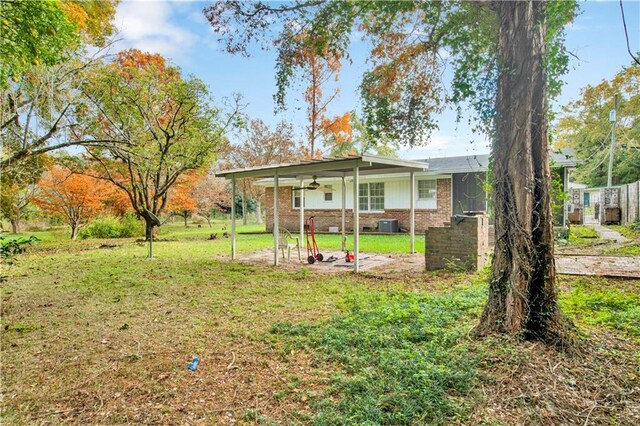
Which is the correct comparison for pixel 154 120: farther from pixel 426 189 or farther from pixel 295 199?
pixel 426 189

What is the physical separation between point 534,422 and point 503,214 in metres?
1.78

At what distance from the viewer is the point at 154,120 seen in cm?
1484

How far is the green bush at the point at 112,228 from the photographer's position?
59.4 ft

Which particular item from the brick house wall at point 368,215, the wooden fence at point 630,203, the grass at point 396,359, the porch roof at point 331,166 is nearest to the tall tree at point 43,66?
the porch roof at point 331,166

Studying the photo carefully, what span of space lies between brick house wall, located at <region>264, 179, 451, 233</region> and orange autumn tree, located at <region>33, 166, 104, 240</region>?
8.81 m

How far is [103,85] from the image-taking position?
12.6m

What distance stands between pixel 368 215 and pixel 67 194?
45.6 ft

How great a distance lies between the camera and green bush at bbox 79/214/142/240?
59.4ft

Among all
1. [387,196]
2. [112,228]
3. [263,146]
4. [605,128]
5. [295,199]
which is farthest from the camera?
[605,128]

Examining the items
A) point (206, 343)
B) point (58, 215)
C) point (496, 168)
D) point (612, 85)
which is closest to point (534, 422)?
point (496, 168)

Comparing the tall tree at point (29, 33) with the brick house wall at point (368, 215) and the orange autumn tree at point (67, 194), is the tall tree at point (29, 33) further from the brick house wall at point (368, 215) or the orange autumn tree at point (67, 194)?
the brick house wall at point (368, 215)

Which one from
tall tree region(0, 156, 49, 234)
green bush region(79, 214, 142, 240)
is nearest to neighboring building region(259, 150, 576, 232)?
green bush region(79, 214, 142, 240)

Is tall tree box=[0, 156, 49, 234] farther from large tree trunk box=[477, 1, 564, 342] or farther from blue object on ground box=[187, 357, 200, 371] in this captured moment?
large tree trunk box=[477, 1, 564, 342]

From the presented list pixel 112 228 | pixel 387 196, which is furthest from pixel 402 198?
pixel 112 228
